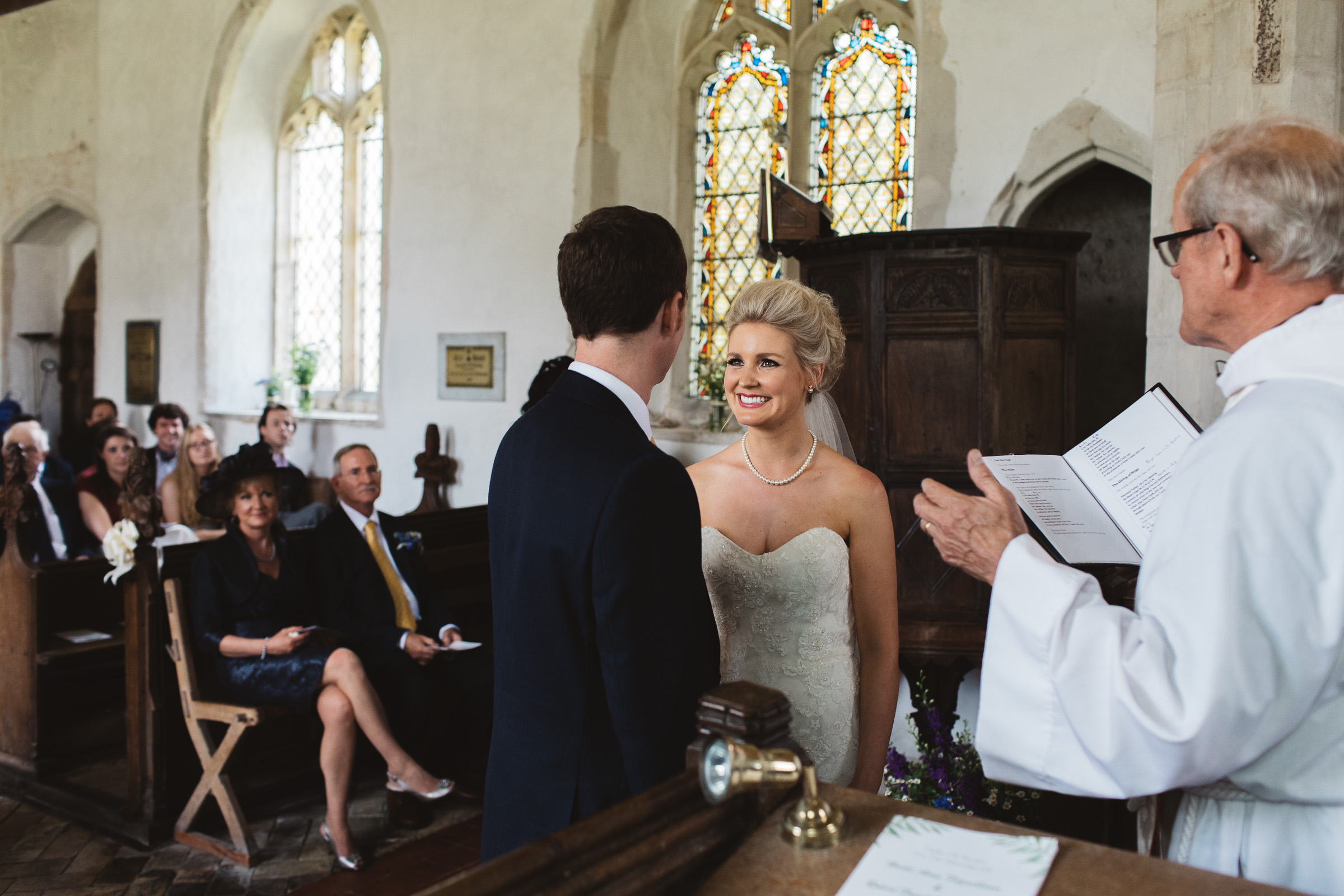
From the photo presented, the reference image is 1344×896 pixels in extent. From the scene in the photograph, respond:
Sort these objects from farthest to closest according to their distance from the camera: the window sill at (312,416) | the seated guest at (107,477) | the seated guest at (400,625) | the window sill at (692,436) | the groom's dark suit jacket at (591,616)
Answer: the window sill at (312,416) → the window sill at (692,436) → the seated guest at (107,477) → the seated guest at (400,625) → the groom's dark suit jacket at (591,616)

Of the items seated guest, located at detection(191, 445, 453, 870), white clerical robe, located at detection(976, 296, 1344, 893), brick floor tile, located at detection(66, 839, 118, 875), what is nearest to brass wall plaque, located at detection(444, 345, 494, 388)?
seated guest, located at detection(191, 445, 453, 870)

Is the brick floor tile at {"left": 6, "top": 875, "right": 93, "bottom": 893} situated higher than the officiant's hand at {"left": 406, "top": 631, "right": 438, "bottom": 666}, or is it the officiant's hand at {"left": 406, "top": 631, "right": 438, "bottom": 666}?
the officiant's hand at {"left": 406, "top": 631, "right": 438, "bottom": 666}

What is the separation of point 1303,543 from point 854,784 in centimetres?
122

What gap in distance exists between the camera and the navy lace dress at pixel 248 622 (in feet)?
12.0

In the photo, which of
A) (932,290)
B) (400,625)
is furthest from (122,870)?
(932,290)

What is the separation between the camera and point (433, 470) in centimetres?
728

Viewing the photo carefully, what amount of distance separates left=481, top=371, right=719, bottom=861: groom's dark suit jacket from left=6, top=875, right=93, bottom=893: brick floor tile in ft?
8.65

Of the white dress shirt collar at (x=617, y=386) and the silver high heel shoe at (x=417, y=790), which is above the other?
the white dress shirt collar at (x=617, y=386)

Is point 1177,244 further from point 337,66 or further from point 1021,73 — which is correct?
point 337,66

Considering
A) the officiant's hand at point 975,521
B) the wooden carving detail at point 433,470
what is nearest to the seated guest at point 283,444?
the wooden carving detail at point 433,470

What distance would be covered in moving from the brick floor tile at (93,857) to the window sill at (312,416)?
453 cm

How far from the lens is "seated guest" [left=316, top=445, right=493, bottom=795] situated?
3.92 m

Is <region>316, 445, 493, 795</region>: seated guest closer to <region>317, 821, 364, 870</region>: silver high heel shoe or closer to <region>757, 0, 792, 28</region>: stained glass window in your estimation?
<region>317, 821, 364, 870</region>: silver high heel shoe

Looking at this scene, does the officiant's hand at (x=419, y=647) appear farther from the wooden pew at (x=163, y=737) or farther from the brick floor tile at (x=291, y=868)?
the brick floor tile at (x=291, y=868)
